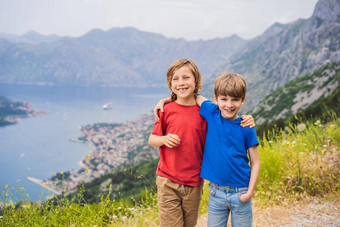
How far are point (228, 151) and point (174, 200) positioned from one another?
2.17 feet

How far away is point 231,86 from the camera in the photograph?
6.72 feet

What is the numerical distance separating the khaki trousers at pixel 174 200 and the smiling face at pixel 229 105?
28.2 inches

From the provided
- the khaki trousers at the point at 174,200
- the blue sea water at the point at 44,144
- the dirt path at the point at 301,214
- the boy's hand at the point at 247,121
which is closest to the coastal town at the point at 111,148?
the blue sea water at the point at 44,144

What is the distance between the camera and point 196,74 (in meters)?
2.36

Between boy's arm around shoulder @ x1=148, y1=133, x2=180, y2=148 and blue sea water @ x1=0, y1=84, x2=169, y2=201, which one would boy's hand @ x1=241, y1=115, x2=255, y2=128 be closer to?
boy's arm around shoulder @ x1=148, y1=133, x2=180, y2=148

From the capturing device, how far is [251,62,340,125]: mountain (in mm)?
66750

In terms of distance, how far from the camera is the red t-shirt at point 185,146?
223 centimetres

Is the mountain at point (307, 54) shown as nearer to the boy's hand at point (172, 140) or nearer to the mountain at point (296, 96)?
the mountain at point (296, 96)

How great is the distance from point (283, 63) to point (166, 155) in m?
148

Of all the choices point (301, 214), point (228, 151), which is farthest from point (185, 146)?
point (301, 214)

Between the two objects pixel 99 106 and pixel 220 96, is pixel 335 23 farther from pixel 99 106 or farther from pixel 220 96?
pixel 99 106

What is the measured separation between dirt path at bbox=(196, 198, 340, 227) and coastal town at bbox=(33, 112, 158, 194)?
2059 inches

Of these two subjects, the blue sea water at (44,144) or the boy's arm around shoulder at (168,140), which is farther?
the blue sea water at (44,144)

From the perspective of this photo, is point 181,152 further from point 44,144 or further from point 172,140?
point 44,144
